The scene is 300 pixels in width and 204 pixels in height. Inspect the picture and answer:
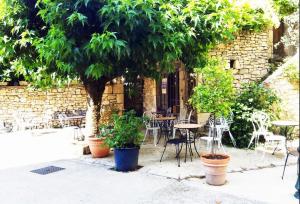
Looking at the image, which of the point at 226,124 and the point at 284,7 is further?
the point at 284,7

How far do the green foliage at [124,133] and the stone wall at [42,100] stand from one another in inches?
202

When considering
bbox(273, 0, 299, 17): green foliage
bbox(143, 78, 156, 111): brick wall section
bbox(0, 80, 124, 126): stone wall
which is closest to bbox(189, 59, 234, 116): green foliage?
bbox(273, 0, 299, 17): green foliage

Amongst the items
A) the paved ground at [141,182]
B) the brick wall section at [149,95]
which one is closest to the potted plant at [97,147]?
the paved ground at [141,182]

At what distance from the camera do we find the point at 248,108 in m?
7.37

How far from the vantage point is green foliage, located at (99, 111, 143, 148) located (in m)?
5.52

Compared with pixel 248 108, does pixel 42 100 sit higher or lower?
higher

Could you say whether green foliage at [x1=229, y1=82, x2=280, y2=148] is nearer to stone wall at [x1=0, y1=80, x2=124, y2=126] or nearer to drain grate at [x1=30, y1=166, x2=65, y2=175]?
drain grate at [x1=30, y1=166, x2=65, y2=175]

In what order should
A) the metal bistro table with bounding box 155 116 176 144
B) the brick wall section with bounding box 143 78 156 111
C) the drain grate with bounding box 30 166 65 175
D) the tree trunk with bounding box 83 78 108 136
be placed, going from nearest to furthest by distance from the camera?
1. the drain grate with bounding box 30 166 65 175
2. the tree trunk with bounding box 83 78 108 136
3. the metal bistro table with bounding box 155 116 176 144
4. the brick wall section with bounding box 143 78 156 111

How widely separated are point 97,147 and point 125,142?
113 cm

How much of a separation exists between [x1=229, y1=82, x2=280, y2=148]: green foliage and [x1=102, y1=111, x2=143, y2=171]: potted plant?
2.87 m

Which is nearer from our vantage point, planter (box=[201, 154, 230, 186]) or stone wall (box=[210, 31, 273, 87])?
planter (box=[201, 154, 230, 186])

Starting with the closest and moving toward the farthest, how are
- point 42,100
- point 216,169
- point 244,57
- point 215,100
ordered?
point 216,169
point 215,100
point 244,57
point 42,100

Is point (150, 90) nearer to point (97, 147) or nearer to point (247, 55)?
point (247, 55)

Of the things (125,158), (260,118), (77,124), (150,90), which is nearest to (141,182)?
(125,158)
